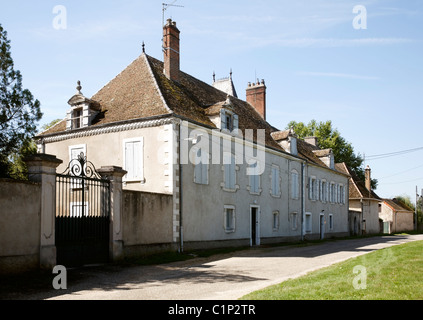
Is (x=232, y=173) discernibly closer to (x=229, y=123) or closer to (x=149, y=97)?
(x=229, y=123)

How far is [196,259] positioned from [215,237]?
13.9 ft

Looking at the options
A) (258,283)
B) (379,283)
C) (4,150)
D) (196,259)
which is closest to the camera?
(379,283)

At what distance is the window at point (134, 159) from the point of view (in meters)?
18.2

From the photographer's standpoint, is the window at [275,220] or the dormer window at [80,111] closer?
the dormer window at [80,111]

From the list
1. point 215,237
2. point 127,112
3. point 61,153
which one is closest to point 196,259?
point 215,237

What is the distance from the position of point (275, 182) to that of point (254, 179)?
9.19ft

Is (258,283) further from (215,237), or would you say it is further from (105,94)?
(105,94)

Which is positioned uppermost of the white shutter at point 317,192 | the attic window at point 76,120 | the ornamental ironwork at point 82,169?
the attic window at point 76,120

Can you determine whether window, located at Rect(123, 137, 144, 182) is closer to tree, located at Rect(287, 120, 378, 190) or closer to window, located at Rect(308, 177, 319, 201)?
window, located at Rect(308, 177, 319, 201)

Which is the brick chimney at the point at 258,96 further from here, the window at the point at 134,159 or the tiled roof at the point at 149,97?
the window at the point at 134,159

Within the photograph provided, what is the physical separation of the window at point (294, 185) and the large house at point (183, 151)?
605 mm

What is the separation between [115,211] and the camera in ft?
45.1

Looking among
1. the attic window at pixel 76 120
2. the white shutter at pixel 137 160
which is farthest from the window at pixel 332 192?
the attic window at pixel 76 120

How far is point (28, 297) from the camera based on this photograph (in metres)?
8.72
